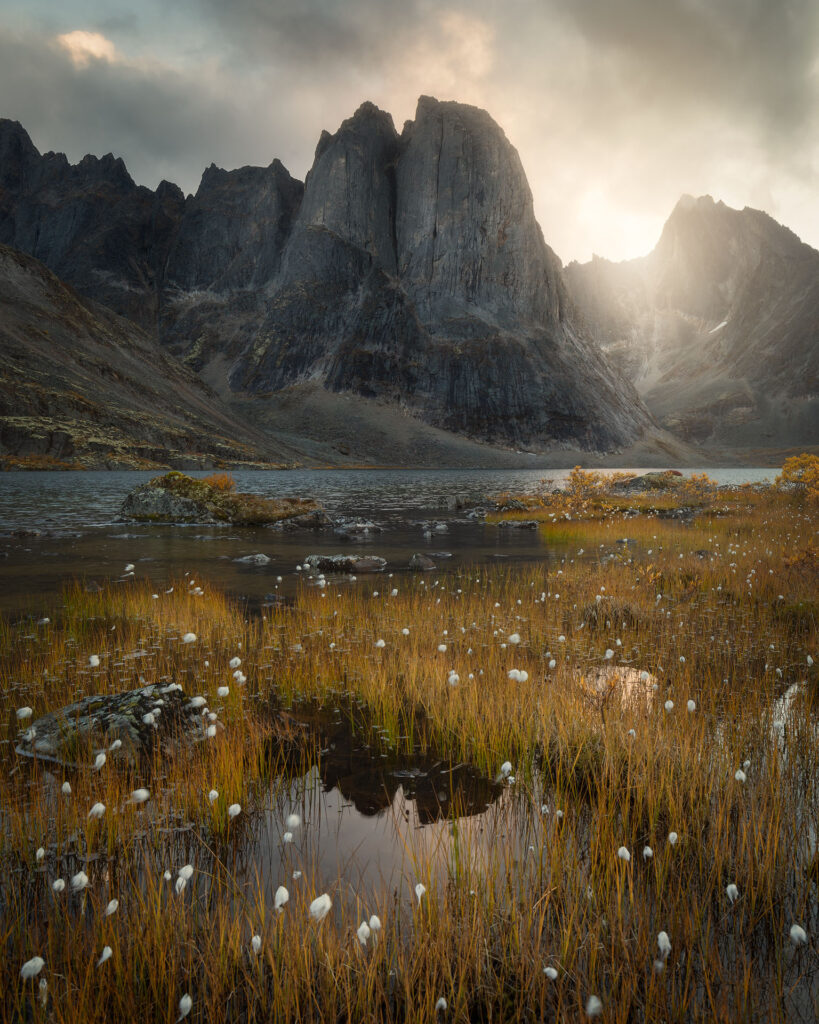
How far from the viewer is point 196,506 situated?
28.8 m

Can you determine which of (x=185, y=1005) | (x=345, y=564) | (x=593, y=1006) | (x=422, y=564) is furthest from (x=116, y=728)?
(x=422, y=564)

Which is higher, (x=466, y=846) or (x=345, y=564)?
(x=466, y=846)

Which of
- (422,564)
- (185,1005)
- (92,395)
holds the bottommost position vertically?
(422,564)

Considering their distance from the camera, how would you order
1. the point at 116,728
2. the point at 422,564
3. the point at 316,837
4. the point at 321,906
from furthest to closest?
the point at 422,564 → the point at 116,728 → the point at 316,837 → the point at 321,906

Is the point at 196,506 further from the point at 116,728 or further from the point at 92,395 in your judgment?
the point at 92,395

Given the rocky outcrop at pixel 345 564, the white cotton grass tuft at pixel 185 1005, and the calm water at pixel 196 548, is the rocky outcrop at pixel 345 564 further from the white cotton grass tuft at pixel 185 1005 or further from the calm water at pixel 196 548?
the white cotton grass tuft at pixel 185 1005

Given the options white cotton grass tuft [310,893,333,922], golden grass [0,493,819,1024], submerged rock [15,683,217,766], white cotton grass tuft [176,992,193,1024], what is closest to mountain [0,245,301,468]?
submerged rock [15,683,217,766]

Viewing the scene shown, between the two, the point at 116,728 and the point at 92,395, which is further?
the point at 92,395

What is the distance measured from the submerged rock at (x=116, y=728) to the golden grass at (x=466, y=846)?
0.23 meters

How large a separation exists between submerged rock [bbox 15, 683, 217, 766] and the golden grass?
0.23 m

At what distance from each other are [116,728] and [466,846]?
3125 millimetres

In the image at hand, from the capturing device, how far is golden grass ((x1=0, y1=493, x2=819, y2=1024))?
250 centimetres

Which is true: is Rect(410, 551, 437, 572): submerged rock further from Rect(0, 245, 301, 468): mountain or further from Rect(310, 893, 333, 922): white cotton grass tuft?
Rect(0, 245, 301, 468): mountain

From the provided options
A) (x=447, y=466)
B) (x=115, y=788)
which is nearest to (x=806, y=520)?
(x=115, y=788)
